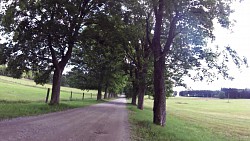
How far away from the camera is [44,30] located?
78.2 feet

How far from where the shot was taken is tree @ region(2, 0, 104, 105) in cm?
2386

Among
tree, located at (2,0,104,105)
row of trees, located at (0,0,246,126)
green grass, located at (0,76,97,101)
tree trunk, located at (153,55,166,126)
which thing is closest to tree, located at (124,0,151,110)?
row of trees, located at (0,0,246,126)

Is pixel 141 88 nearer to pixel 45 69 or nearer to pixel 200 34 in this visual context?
pixel 45 69

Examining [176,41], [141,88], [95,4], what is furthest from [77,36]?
[141,88]

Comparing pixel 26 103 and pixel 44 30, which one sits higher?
pixel 44 30

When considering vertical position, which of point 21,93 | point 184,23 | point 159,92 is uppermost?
point 184,23

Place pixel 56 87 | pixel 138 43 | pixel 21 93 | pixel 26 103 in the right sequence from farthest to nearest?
pixel 21 93, pixel 138 43, pixel 56 87, pixel 26 103

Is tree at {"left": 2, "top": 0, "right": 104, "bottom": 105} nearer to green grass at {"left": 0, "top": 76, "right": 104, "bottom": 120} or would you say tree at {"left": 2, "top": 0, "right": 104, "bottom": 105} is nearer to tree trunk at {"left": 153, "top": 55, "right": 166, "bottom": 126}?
green grass at {"left": 0, "top": 76, "right": 104, "bottom": 120}

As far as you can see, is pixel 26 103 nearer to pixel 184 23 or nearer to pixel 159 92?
pixel 159 92

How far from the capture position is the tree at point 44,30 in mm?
23861

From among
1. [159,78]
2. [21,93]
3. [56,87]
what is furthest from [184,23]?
[21,93]

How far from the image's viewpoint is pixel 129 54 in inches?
1671

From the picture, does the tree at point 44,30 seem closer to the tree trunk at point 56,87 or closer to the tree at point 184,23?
the tree trunk at point 56,87

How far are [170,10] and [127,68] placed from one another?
2978cm
